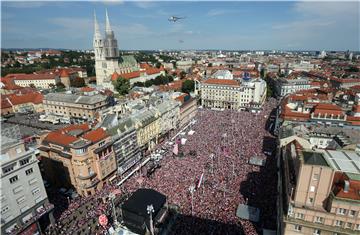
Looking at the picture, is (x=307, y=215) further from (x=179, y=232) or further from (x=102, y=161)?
(x=102, y=161)

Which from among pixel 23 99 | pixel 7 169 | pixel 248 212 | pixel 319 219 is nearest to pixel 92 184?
pixel 7 169

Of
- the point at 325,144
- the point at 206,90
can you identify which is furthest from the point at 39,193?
the point at 206,90

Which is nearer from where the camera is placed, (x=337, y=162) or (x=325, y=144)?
(x=337, y=162)

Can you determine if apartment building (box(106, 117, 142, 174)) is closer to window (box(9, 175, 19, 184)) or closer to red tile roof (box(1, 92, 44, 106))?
window (box(9, 175, 19, 184))

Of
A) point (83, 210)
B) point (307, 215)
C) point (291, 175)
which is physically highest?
point (291, 175)

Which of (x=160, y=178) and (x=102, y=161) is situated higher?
(x=102, y=161)

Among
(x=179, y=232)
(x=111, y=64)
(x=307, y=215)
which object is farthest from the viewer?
(x=111, y=64)

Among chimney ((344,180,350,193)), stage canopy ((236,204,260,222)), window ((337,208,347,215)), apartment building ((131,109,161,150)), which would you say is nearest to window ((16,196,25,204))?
apartment building ((131,109,161,150))

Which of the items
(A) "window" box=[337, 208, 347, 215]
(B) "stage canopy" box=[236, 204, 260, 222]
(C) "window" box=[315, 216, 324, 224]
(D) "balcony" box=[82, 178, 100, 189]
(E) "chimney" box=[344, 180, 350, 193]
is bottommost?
(B) "stage canopy" box=[236, 204, 260, 222]
